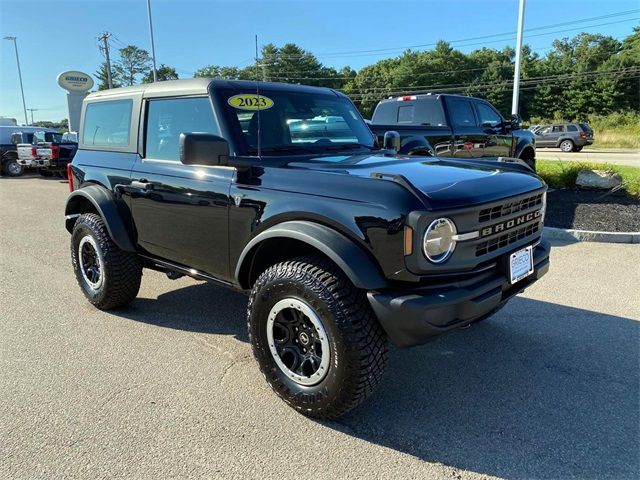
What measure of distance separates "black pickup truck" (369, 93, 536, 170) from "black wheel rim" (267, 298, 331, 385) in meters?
5.89

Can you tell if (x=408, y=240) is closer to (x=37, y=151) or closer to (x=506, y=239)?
(x=506, y=239)

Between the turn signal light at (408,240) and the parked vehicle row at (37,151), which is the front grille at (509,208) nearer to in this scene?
the turn signal light at (408,240)

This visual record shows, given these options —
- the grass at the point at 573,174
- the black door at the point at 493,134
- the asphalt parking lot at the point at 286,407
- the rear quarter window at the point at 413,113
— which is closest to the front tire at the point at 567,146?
the grass at the point at 573,174

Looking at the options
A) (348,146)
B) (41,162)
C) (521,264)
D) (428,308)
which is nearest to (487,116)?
(348,146)

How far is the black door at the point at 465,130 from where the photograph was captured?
886 centimetres

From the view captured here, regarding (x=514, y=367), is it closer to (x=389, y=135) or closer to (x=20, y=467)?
(x=389, y=135)

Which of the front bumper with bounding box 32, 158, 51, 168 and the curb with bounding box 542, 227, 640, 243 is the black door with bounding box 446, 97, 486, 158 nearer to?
the curb with bounding box 542, 227, 640, 243

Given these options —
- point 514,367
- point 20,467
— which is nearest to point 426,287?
point 514,367

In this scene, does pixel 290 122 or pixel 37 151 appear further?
pixel 37 151

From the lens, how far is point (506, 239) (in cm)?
288

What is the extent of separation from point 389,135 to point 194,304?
2.45 metres

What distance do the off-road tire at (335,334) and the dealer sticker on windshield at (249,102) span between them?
1269 mm

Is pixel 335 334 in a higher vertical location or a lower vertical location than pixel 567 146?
lower

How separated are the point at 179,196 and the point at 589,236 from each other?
5.69 m
